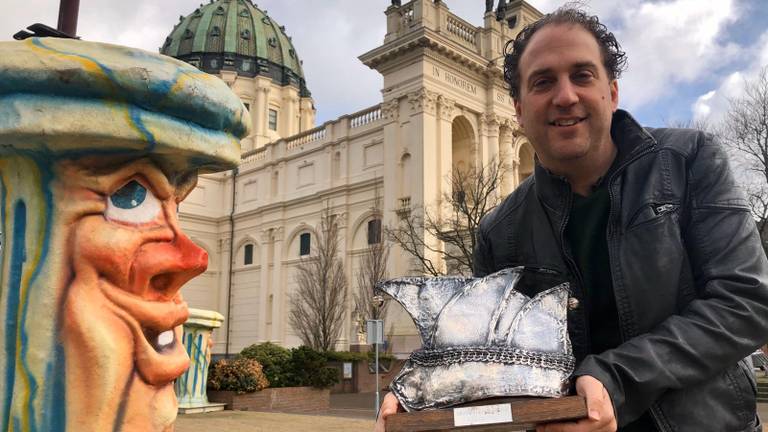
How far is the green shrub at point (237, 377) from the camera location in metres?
17.8

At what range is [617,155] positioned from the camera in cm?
232

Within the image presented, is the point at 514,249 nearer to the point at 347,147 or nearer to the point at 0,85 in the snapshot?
the point at 0,85

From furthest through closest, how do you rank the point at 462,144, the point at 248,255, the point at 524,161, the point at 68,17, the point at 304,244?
the point at 248,255, the point at 304,244, the point at 524,161, the point at 462,144, the point at 68,17

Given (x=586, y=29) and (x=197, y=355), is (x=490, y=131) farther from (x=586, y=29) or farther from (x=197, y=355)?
(x=586, y=29)

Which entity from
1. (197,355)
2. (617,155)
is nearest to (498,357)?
(617,155)

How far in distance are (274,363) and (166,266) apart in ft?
60.3

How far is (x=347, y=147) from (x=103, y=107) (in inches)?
1580

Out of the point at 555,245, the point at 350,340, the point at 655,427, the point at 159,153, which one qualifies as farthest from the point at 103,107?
the point at 350,340

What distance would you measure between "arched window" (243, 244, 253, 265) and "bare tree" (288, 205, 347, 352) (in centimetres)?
809

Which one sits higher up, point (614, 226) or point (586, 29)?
point (586, 29)

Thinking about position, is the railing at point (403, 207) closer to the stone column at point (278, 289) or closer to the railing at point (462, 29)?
the railing at point (462, 29)

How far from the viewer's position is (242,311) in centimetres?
4897

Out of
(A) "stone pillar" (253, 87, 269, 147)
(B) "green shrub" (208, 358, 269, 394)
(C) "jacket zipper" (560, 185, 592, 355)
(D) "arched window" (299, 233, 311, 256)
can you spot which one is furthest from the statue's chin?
(A) "stone pillar" (253, 87, 269, 147)

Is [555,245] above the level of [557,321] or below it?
above
